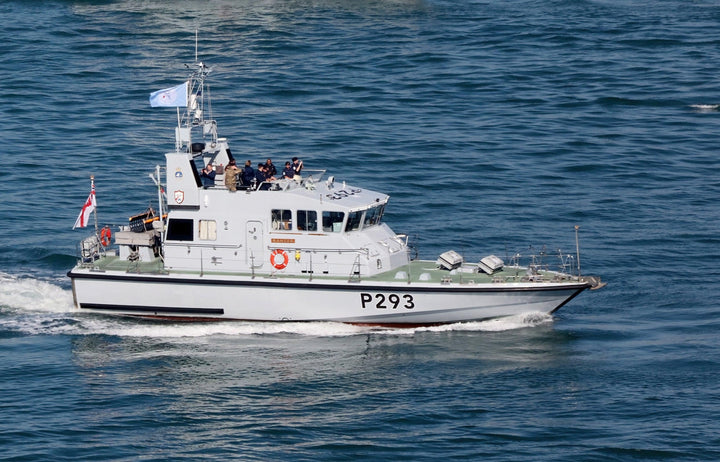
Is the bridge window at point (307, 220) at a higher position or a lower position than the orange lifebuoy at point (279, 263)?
higher

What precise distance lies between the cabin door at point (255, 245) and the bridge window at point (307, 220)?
122 centimetres

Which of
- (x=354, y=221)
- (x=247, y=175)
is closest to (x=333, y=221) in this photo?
(x=354, y=221)

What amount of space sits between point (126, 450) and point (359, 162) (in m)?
26.0

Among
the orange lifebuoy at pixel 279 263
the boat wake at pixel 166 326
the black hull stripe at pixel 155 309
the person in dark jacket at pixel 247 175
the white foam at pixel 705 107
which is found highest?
the white foam at pixel 705 107

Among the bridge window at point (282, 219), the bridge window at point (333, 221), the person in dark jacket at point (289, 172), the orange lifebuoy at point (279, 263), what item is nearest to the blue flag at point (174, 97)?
the person in dark jacket at point (289, 172)

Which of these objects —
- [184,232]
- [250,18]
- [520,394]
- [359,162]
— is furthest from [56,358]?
[250,18]

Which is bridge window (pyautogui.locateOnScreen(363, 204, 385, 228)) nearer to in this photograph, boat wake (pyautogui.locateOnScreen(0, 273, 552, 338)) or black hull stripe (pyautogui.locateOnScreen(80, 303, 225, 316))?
boat wake (pyautogui.locateOnScreen(0, 273, 552, 338))

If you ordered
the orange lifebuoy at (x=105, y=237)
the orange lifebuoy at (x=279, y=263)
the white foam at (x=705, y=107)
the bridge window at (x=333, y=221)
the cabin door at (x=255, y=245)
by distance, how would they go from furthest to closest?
1. the white foam at (x=705, y=107)
2. the orange lifebuoy at (x=105, y=237)
3. the cabin door at (x=255, y=245)
4. the orange lifebuoy at (x=279, y=263)
5. the bridge window at (x=333, y=221)

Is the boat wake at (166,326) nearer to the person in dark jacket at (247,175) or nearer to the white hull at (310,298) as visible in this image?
the white hull at (310,298)

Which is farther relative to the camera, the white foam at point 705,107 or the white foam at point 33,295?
the white foam at point 705,107

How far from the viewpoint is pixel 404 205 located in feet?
151

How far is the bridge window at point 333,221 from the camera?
112ft

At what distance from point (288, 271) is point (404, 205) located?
1252cm

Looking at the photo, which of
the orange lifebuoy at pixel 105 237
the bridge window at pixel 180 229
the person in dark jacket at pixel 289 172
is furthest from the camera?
the orange lifebuoy at pixel 105 237
